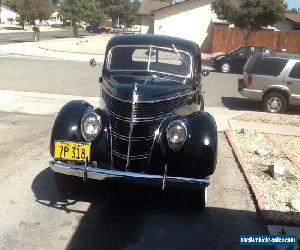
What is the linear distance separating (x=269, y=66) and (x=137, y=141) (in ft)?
30.5


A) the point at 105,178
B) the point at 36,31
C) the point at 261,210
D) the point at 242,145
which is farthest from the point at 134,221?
the point at 36,31

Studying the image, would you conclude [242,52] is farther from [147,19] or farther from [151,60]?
[147,19]

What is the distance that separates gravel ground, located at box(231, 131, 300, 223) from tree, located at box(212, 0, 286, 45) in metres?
21.0

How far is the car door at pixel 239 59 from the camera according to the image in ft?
85.5

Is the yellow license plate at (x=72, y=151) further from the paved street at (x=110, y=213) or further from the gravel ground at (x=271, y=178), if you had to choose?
the gravel ground at (x=271, y=178)

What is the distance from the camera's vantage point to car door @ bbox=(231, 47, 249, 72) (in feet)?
85.5

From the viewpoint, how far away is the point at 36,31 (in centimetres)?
4097

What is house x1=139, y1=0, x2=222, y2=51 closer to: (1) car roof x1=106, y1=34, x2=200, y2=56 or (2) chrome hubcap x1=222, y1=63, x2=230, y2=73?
(2) chrome hubcap x1=222, y1=63, x2=230, y2=73

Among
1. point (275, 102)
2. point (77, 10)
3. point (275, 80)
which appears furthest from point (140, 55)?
point (77, 10)

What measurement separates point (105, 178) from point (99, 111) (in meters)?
1.11

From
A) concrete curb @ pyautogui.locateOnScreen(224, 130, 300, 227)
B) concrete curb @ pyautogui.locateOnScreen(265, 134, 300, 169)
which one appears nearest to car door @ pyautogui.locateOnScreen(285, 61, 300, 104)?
concrete curb @ pyautogui.locateOnScreen(265, 134, 300, 169)

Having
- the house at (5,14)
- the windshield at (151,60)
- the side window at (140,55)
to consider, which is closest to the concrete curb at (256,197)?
the windshield at (151,60)

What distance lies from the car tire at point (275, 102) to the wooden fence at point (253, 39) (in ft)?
73.2

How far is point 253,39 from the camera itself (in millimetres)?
36219
